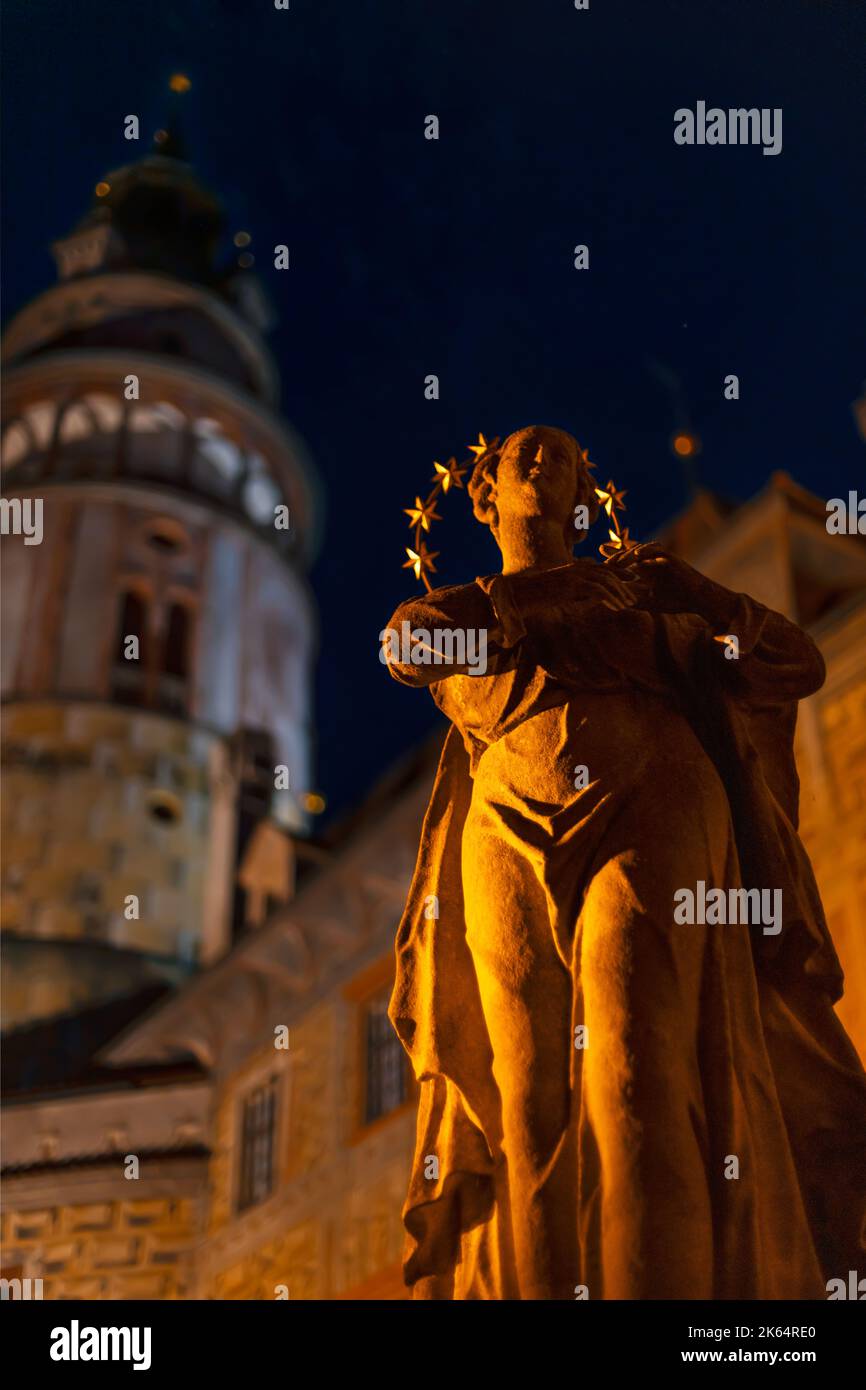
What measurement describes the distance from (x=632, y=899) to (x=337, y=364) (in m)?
31.1

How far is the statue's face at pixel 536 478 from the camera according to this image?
505 cm

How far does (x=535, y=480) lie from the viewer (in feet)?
16.6

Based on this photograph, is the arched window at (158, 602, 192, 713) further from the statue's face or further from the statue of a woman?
the statue of a woman

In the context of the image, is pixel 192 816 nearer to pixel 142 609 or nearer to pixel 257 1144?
pixel 142 609

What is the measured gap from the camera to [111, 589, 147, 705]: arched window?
29109 millimetres

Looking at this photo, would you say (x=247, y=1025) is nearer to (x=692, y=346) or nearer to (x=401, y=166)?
(x=692, y=346)

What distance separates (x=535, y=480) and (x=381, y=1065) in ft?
45.5

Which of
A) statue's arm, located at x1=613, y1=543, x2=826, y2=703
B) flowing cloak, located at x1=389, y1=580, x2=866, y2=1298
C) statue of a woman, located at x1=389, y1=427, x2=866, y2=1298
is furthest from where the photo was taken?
statue's arm, located at x1=613, y1=543, x2=826, y2=703

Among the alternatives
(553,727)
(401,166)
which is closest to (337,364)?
(401,166)

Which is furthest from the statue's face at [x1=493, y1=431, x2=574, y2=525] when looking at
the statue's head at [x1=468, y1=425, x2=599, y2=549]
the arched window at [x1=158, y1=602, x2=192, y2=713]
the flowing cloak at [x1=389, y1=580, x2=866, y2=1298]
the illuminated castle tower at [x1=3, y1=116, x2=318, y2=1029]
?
the arched window at [x1=158, y1=602, x2=192, y2=713]

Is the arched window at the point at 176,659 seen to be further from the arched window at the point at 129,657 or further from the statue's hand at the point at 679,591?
the statue's hand at the point at 679,591

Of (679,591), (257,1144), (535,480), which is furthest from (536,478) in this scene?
(257,1144)

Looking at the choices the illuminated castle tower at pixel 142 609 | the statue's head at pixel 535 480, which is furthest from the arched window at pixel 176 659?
the statue's head at pixel 535 480

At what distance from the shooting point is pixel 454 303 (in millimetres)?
21562
